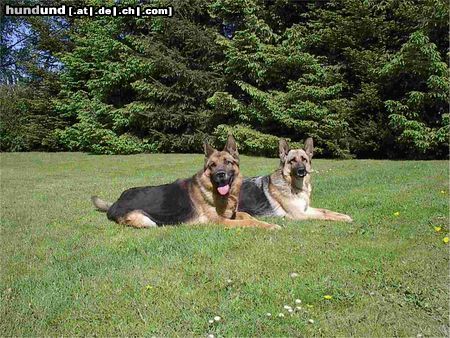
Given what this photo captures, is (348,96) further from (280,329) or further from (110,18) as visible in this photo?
(280,329)

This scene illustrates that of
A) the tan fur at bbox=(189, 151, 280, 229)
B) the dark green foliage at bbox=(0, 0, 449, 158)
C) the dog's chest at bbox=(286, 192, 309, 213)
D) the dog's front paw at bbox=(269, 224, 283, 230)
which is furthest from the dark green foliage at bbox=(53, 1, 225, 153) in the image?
the dog's front paw at bbox=(269, 224, 283, 230)

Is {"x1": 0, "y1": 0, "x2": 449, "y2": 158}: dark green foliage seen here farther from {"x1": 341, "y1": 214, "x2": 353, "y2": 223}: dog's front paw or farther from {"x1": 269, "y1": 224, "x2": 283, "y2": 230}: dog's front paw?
{"x1": 269, "y1": 224, "x2": 283, "y2": 230}: dog's front paw

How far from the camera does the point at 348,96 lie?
20625 mm

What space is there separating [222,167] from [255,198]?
4.37 ft

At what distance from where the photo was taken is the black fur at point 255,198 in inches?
279

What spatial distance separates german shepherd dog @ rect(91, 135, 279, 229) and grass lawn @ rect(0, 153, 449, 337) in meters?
0.30

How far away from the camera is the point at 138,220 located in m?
6.27

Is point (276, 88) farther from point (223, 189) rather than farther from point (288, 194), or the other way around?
point (223, 189)

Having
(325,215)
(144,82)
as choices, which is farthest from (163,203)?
(144,82)

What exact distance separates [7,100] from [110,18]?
10538mm

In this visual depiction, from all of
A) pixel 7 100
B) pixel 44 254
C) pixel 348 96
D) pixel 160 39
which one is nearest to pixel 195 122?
pixel 160 39

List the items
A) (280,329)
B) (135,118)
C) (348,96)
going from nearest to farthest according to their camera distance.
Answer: (280,329) < (348,96) < (135,118)

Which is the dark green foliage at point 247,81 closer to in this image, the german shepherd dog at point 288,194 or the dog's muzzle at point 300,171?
the german shepherd dog at point 288,194

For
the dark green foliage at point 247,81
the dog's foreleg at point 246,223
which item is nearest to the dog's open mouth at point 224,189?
the dog's foreleg at point 246,223
